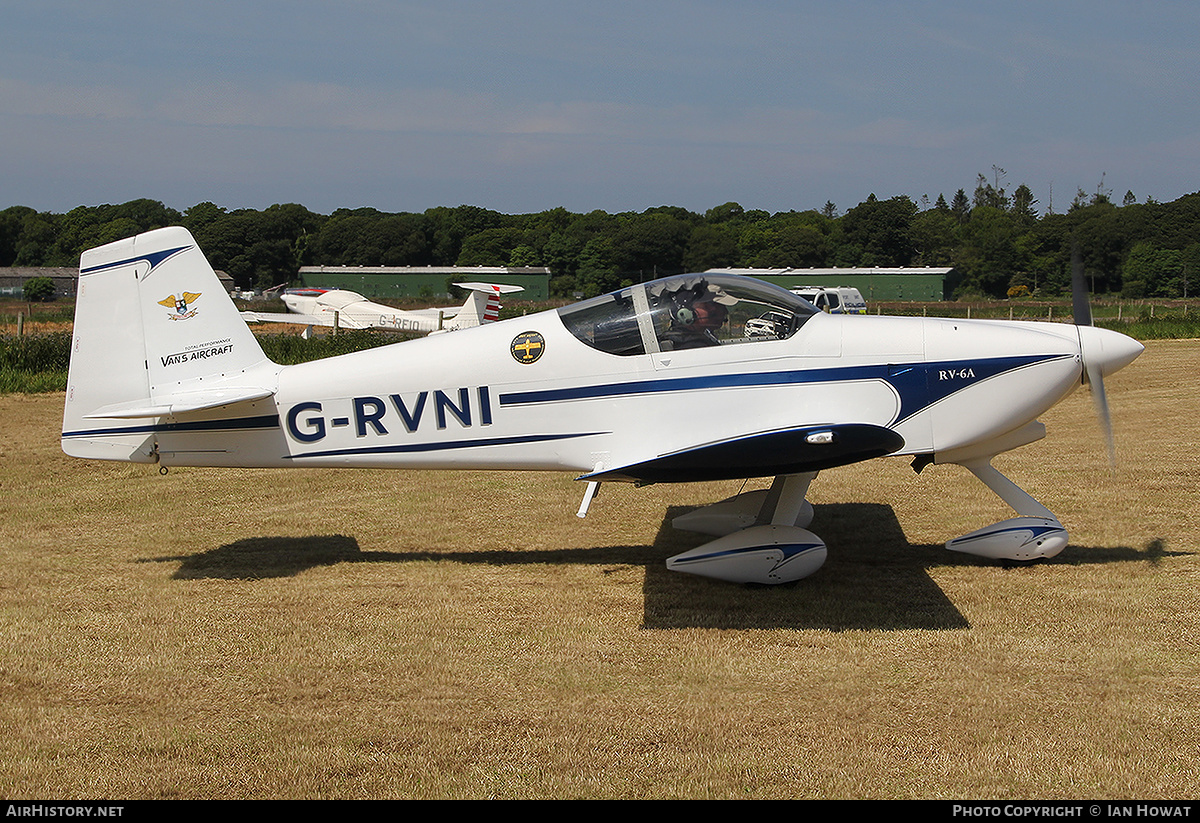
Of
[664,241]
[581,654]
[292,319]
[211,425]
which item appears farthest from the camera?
[664,241]

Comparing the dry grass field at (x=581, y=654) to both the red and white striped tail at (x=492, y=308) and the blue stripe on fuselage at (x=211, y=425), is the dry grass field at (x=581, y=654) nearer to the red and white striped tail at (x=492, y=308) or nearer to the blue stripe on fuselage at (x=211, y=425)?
the blue stripe on fuselage at (x=211, y=425)

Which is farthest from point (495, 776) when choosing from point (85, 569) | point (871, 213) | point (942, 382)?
point (871, 213)

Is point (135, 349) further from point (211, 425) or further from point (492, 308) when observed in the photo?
point (492, 308)

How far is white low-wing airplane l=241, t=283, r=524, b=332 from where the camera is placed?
32125 millimetres

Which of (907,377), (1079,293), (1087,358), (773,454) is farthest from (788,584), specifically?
(1079,293)

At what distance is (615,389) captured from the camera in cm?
664

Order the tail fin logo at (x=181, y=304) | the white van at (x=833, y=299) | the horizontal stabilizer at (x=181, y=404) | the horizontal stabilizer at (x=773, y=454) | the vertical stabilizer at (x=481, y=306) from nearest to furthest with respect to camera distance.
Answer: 1. the horizontal stabilizer at (x=773, y=454)
2. the horizontal stabilizer at (x=181, y=404)
3. the tail fin logo at (x=181, y=304)
4. the vertical stabilizer at (x=481, y=306)
5. the white van at (x=833, y=299)

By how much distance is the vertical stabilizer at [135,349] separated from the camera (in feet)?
23.2

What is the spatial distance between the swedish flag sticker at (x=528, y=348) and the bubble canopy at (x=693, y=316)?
0.85 feet

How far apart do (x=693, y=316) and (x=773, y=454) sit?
121 centimetres

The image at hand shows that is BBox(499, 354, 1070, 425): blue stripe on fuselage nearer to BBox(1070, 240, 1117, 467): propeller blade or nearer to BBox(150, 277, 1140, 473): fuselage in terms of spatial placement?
BBox(150, 277, 1140, 473): fuselage

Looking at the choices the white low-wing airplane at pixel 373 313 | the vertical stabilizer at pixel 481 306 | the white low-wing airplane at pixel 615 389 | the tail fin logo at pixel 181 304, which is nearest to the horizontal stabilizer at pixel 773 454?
the white low-wing airplane at pixel 615 389

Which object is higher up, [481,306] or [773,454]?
[773,454]

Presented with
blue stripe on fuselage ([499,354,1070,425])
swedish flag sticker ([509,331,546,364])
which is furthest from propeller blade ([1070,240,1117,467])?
swedish flag sticker ([509,331,546,364])
